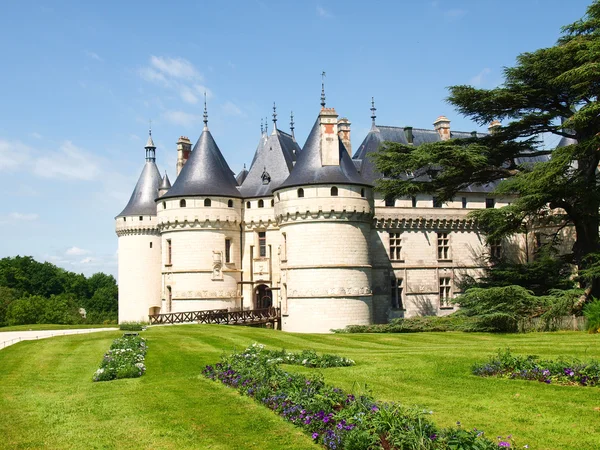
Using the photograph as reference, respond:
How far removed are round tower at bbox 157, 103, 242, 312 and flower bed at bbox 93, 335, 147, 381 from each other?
16.9 meters

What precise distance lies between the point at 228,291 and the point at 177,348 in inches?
663

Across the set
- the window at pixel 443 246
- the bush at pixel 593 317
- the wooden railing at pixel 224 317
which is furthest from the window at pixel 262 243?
the bush at pixel 593 317

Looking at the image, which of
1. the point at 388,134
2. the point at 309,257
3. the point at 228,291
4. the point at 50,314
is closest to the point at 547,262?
the point at 309,257

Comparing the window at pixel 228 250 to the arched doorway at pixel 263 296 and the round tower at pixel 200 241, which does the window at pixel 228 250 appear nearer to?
the round tower at pixel 200 241

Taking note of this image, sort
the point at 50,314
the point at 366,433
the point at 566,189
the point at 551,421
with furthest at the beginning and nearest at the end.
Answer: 1. the point at 50,314
2. the point at 566,189
3. the point at 551,421
4. the point at 366,433

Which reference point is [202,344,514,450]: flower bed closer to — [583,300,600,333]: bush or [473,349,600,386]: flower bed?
[473,349,600,386]: flower bed

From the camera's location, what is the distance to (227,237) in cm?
3841

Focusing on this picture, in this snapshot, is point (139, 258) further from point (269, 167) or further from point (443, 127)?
point (443, 127)

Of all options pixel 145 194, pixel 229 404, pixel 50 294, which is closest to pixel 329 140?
pixel 145 194

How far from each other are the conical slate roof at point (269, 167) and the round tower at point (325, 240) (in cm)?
467

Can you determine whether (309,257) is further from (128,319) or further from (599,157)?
(128,319)

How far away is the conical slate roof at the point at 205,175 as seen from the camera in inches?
1494

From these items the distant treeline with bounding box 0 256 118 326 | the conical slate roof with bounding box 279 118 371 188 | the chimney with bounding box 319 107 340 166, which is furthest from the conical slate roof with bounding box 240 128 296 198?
the distant treeline with bounding box 0 256 118 326

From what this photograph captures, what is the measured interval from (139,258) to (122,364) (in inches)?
1198
